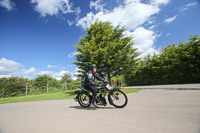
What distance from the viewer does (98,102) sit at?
14.9 feet

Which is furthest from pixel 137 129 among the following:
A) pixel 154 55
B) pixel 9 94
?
pixel 154 55

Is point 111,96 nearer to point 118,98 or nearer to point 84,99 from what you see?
point 118,98

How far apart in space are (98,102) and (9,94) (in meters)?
16.8

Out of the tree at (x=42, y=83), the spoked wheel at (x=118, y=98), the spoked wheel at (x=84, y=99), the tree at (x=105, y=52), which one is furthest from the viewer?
the tree at (x=42, y=83)

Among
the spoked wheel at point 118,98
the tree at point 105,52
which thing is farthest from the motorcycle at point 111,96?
the tree at point 105,52

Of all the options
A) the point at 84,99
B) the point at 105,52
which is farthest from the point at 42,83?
the point at 84,99

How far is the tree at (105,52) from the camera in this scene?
12094mm

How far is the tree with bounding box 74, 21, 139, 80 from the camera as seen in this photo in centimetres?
1209

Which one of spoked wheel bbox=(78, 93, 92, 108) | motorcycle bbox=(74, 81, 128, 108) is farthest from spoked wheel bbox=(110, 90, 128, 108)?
spoked wheel bbox=(78, 93, 92, 108)

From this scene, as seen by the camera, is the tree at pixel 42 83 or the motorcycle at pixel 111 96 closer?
the motorcycle at pixel 111 96

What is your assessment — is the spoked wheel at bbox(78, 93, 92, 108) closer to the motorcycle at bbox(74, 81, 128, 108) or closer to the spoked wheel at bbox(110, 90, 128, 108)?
the motorcycle at bbox(74, 81, 128, 108)

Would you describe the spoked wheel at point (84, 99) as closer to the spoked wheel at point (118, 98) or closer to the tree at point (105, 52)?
the spoked wheel at point (118, 98)

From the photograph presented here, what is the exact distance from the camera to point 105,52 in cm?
1188

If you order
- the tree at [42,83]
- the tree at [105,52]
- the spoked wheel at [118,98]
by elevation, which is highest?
the tree at [105,52]
